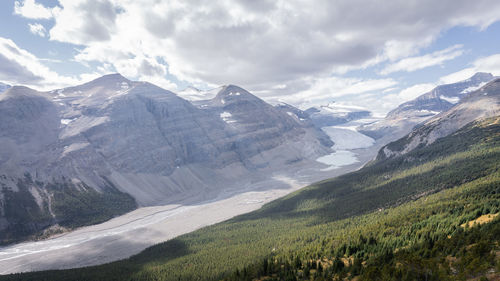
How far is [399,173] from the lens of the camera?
10844 cm

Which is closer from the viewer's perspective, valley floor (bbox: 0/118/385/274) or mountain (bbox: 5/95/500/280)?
mountain (bbox: 5/95/500/280)

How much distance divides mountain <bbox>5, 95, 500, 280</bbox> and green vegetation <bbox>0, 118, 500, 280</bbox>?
0.46 ft

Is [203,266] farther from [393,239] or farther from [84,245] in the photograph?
[84,245]

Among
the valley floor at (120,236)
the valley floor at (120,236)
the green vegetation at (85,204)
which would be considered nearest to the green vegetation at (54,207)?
the green vegetation at (85,204)

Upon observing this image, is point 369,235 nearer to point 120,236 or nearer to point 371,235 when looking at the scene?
point 371,235

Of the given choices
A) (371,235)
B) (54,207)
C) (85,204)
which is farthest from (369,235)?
(85,204)

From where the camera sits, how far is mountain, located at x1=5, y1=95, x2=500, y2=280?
25.6 m

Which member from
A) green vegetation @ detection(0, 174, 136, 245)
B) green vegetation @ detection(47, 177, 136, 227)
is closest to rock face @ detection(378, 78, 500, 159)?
green vegetation @ detection(47, 177, 136, 227)

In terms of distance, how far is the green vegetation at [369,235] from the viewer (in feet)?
84.4

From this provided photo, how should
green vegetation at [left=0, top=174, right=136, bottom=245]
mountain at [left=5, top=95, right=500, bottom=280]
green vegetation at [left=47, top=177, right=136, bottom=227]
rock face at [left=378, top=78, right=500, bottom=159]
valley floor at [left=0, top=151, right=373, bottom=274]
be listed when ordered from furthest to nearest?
rock face at [left=378, top=78, right=500, bottom=159] < green vegetation at [left=47, top=177, right=136, bottom=227] < green vegetation at [left=0, top=174, right=136, bottom=245] < valley floor at [left=0, top=151, right=373, bottom=274] < mountain at [left=5, top=95, right=500, bottom=280]

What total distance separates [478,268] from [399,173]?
97.5 m

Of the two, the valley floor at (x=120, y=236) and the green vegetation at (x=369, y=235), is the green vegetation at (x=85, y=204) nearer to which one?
the valley floor at (x=120, y=236)

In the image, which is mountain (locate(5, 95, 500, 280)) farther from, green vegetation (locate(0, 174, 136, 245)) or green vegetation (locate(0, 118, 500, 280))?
green vegetation (locate(0, 174, 136, 245))

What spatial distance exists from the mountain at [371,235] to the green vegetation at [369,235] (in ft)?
0.46
